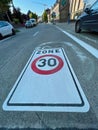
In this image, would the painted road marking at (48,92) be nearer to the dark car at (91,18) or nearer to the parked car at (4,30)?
the dark car at (91,18)

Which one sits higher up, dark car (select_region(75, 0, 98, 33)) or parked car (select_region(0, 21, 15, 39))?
dark car (select_region(75, 0, 98, 33))

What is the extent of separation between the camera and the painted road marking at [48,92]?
232cm

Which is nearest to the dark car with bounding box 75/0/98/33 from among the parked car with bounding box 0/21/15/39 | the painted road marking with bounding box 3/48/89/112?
the painted road marking with bounding box 3/48/89/112

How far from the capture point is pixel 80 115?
6.89 ft

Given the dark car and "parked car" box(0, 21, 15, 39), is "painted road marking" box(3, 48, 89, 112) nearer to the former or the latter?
the dark car

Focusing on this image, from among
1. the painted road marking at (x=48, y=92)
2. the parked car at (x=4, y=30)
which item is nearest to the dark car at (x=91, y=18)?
the painted road marking at (x=48, y=92)

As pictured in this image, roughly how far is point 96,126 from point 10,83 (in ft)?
6.45

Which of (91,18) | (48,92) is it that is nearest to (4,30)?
(91,18)

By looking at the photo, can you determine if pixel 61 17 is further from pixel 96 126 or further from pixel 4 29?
pixel 96 126

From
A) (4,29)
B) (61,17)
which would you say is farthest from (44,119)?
(61,17)

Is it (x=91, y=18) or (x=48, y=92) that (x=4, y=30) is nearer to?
(x=91, y=18)

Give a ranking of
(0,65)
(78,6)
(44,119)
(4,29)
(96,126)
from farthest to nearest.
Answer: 1. (78,6)
2. (4,29)
3. (0,65)
4. (44,119)
5. (96,126)

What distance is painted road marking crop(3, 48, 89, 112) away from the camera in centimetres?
232

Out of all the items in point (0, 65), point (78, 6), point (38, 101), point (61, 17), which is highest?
point (38, 101)
